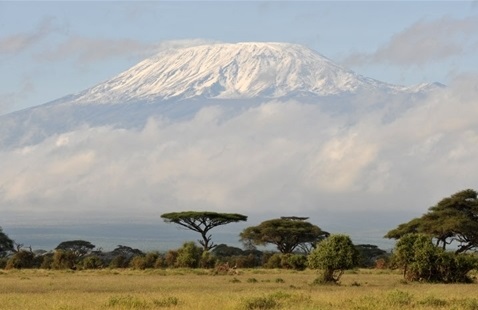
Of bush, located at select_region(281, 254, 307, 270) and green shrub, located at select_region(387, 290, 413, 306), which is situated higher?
bush, located at select_region(281, 254, 307, 270)

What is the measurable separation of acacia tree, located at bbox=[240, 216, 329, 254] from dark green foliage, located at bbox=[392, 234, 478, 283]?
126 feet

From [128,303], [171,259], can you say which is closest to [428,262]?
[128,303]

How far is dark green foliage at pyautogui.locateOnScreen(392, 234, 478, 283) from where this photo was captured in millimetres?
44375

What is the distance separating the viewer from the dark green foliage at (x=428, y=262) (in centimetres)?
4438

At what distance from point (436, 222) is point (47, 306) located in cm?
4728

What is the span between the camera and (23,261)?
70.8 metres

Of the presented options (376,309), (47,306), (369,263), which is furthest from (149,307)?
(369,263)

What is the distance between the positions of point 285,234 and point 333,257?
4139 centimetres

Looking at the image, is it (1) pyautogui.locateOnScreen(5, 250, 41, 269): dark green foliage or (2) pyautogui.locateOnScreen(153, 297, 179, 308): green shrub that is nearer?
(2) pyautogui.locateOnScreen(153, 297, 179, 308): green shrub

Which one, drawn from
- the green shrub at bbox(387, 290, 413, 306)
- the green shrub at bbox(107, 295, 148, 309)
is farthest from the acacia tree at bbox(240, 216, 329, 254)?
the green shrub at bbox(107, 295, 148, 309)

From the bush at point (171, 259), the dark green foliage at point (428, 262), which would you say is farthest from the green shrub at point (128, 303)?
the bush at point (171, 259)

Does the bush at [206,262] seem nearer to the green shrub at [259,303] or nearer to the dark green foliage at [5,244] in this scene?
the dark green foliage at [5,244]

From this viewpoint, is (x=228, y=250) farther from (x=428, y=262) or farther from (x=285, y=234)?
(x=428, y=262)

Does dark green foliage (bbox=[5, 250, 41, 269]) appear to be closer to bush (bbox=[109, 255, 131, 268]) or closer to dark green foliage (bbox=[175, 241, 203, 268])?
bush (bbox=[109, 255, 131, 268])
